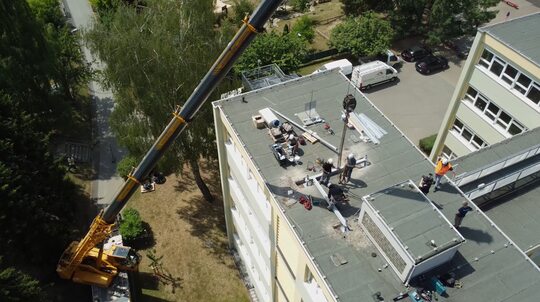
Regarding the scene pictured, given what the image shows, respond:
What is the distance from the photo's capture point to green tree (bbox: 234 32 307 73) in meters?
43.4

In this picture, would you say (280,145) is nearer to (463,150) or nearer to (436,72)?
(463,150)

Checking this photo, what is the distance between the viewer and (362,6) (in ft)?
185

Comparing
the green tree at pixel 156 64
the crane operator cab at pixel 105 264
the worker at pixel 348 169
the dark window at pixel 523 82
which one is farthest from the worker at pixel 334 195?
the crane operator cab at pixel 105 264

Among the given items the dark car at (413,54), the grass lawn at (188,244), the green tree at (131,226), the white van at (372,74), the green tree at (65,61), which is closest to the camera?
the grass lawn at (188,244)

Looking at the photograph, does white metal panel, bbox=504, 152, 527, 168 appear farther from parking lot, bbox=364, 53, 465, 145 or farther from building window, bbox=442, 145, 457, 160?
parking lot, bbox=364, 53, 465, 145

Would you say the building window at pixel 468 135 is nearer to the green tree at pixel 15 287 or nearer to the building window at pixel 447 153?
the building window at pixel 447 153

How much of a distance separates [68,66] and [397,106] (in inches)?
1353

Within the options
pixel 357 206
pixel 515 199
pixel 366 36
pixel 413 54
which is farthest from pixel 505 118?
pixel 413 54

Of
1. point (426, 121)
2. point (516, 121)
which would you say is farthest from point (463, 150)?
point (426, 121)

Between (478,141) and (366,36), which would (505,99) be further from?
(366,36)

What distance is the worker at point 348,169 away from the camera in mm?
17500

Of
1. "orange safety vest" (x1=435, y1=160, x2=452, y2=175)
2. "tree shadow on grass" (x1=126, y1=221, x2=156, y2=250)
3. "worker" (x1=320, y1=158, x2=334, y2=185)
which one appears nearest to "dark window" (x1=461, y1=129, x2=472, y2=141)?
"orange safety vest" (x1=435, y1=160, x2=452, y2=175)

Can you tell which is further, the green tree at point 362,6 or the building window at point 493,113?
the green tree at point 362,6

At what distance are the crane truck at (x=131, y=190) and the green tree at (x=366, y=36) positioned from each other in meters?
31.9
